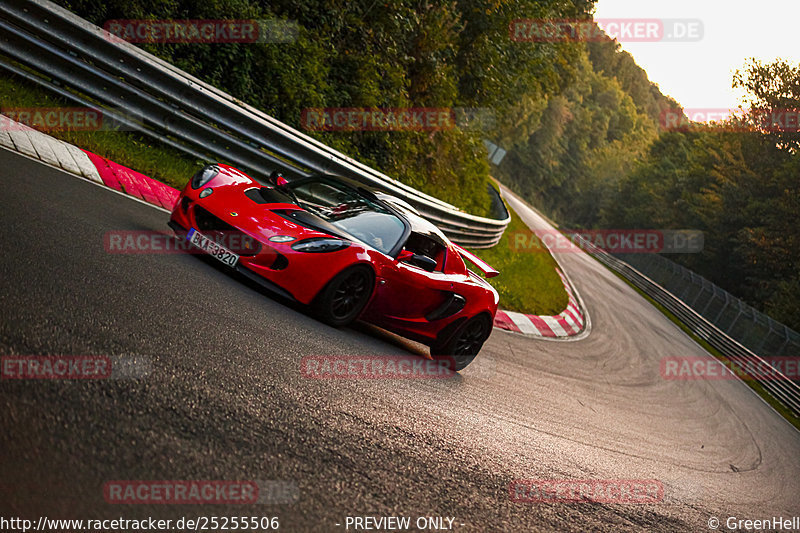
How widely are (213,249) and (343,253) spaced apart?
1.13m

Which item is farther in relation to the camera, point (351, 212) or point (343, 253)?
point (351, 212)

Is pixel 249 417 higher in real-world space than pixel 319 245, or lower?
lower

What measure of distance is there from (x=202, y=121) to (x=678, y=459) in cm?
793

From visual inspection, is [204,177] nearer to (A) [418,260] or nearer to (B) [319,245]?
(B) [319,245]

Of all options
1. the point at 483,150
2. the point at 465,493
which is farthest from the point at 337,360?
the point at 483,150

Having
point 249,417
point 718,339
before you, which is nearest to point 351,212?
point 249,417

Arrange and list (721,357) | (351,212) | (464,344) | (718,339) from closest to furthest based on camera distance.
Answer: (351,212), (464,344), (721,357), (718,339)

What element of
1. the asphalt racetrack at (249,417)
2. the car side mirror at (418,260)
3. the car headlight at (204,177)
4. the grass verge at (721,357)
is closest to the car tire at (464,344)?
the asphalt racetrack at (249,417)

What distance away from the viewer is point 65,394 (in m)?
2.85

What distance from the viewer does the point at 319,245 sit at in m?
5.80

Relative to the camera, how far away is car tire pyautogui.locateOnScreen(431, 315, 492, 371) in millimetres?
7203

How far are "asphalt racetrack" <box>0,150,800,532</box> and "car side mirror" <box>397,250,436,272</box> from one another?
858 mm

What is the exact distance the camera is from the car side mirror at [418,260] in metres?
6.34

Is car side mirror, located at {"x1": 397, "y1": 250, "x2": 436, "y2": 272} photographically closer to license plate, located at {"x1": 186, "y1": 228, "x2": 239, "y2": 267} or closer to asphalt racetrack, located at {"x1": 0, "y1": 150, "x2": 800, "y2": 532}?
asphalt racetrack, located at {"x1": 0, "y1": 150, "x2": 800, "y2": 532}
